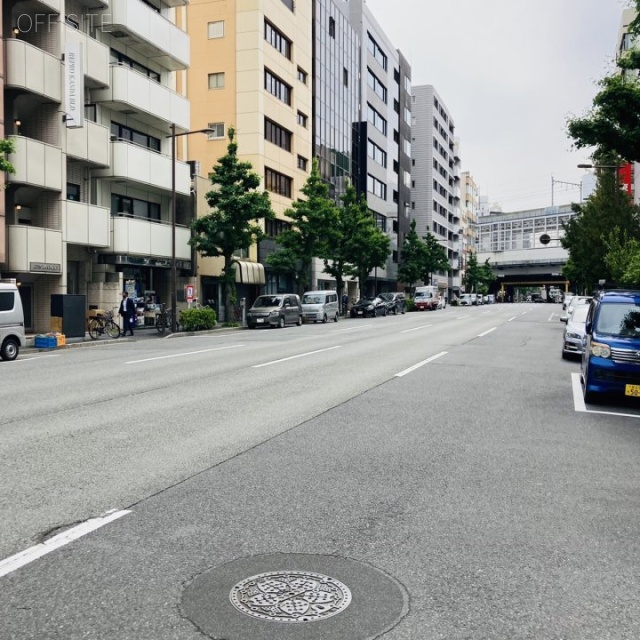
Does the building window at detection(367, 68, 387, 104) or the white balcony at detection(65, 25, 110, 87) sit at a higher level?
the building window at detection(367, 68, 387, 104)

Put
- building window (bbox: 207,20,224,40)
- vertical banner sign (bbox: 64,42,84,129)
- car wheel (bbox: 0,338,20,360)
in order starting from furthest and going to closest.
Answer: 1. building window (bbox: 207,20,224,40)
2. vertical banner sign (bbox: 64,42,84,129)
3. car wheel (bbox: 0,338,20,360)

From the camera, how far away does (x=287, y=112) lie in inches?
1800

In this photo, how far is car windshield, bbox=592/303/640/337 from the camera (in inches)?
415

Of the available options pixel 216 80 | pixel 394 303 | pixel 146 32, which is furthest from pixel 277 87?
pixel 394 303

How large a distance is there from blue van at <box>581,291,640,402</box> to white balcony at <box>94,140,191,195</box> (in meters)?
21.9

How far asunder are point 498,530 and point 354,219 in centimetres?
4525

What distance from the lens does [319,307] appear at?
125 feet

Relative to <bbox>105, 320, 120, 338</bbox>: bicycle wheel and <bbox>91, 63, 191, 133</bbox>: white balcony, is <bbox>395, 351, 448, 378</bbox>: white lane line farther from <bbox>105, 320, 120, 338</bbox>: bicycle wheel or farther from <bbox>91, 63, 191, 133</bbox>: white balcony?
<bbox>91, 63, 191, 133</bbox>: white balcony

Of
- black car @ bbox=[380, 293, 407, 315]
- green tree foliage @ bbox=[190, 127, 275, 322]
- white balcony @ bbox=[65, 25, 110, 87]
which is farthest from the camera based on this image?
black car @ bbox=[380, 293, 407, 315]

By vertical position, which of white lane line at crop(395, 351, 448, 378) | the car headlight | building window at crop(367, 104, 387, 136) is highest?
building window at crop(367, 104, 387, 136)

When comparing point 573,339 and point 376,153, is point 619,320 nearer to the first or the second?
point 573,339

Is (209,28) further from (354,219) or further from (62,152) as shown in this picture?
(62,152)

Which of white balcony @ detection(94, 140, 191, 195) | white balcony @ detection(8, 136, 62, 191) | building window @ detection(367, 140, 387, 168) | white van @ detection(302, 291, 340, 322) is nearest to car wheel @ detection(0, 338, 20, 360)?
white balcony @ detection(8, 136, 62, 191)

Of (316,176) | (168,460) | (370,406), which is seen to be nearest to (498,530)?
(168,460)
